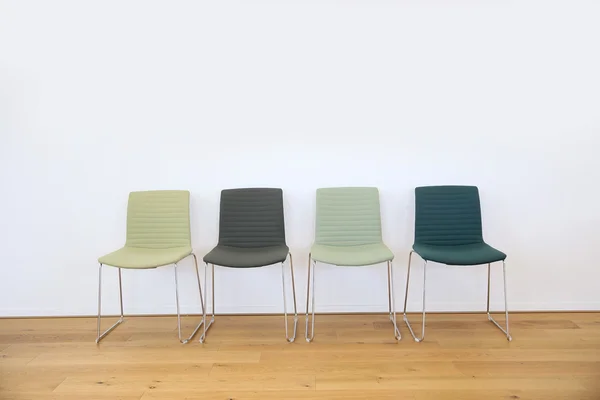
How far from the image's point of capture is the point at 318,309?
283cm

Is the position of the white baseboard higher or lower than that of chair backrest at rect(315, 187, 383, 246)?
lower

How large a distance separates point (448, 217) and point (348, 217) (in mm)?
731

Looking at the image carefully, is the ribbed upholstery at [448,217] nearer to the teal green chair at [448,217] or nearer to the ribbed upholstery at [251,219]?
the teal green chair at [448,217]

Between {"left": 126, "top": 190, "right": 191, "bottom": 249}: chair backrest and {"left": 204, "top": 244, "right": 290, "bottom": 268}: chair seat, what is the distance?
0.33m

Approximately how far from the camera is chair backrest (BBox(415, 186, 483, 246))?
8.45 feet

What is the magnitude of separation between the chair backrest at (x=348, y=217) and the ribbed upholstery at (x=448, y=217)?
12.5 inches

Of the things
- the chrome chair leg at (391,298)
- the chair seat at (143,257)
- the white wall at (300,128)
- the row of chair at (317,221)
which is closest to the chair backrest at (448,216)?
the row of chair at (317,221)

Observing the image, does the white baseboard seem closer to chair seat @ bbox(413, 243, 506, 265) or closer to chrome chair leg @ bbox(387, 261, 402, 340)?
chrome chair leg @ bbox(387, 261, 402, 340)

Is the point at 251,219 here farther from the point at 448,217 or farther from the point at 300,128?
the point at 448,217

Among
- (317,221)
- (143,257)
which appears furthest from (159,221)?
(317,221)

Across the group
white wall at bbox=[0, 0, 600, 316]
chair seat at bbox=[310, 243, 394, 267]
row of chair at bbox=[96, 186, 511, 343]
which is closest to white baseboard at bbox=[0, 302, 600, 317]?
white wall at bbox=[0, 0, 600, 316]

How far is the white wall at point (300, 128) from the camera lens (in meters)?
2.64

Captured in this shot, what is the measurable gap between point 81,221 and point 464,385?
2886 mm

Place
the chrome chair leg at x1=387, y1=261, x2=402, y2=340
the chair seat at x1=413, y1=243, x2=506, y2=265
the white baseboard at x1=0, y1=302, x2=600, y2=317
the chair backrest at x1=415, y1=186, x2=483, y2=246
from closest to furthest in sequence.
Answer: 1. the chair seat at x1=413, y1=243, x2=506, y2=265
2. the chrome chair leg at x1=387, y1=261, x2=402, y2=340
3. the chair backrest at x1=415, y1=186, x2=483, y2=246
4. the white baseboard at x1=0, y1=302, x2=600, y2=317
